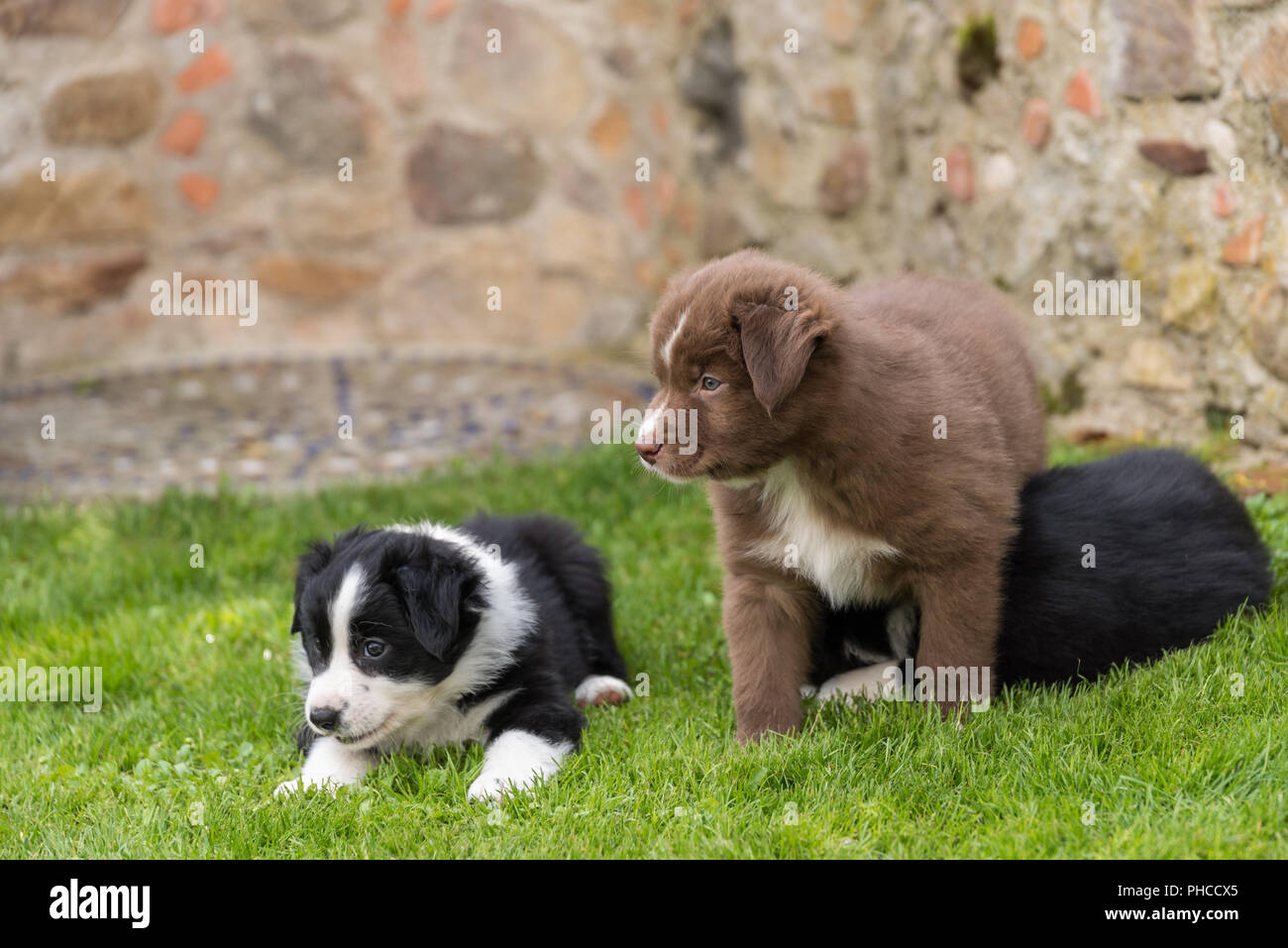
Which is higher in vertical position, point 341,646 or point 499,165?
point 499,165

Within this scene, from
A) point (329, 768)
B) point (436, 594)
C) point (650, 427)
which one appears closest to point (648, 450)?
point (650, 427)

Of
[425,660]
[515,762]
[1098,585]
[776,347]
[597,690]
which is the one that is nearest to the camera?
[776,347]

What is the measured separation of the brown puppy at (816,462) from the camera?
3.55 m

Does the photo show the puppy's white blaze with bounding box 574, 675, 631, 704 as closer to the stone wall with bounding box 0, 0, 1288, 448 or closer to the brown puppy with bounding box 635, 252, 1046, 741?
the brown puppy with bounding box 635, 252, 1046, 741

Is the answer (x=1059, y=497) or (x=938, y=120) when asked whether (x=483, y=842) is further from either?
(x=938, y=120)

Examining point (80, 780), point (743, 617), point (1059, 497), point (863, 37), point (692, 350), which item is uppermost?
point (863, 37)

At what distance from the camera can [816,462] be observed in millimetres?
3648

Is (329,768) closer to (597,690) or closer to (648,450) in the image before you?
(597,690)

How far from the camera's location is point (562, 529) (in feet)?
16.0

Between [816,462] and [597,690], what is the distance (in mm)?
1253

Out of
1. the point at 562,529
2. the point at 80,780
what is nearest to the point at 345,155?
the point at 562,529

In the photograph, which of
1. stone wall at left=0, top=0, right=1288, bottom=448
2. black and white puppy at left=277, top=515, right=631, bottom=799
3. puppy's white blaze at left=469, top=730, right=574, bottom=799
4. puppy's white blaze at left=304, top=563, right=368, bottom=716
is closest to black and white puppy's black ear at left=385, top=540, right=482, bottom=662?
black and white puppy at left=277, top=515, right=631, bottom=799

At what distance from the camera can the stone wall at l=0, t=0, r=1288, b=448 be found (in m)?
6.50
